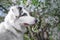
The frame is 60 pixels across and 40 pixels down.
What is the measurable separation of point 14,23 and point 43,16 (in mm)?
1431

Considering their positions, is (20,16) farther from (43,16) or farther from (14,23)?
(43,16)

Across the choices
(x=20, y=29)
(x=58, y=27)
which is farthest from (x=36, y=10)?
(x=20, y=29)

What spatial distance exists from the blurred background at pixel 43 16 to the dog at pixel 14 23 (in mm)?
1044

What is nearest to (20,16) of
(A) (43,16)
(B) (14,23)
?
(B) (14,23)

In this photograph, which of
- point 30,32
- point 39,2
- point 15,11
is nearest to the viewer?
point 15,11

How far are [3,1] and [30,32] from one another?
0.78m

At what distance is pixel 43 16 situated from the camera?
512 cm

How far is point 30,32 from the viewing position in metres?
5.35

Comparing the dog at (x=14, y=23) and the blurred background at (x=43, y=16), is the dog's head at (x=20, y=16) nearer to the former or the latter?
the dog at (x=14, y=23)

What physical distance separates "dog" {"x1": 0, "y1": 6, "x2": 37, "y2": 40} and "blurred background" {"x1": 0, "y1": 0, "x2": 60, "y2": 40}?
1044 millimetres

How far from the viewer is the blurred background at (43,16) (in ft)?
16.3

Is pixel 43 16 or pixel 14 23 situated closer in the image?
pixel 14 23

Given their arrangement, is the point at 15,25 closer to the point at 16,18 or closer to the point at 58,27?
the point at 16,18

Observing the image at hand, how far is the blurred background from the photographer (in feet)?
16.3
